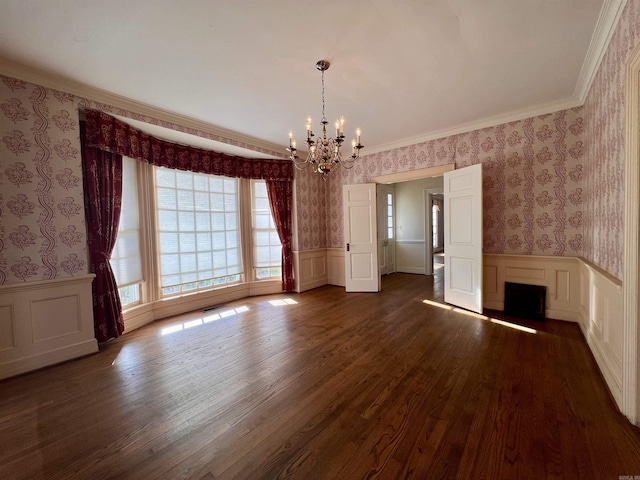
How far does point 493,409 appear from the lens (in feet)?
5.79

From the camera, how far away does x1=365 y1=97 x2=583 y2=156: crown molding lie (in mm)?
3285

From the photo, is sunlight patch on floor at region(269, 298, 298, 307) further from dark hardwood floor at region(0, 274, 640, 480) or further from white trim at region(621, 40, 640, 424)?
white trim at region(621, 40, 640, 424)

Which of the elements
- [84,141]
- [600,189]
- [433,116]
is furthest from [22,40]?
[600,189]

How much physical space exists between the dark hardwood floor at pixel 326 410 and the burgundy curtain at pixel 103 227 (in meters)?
0.32

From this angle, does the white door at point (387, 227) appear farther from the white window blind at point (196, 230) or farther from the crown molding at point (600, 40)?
the crown molding at point (600, 40)

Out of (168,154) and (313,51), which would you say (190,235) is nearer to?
(168,154)

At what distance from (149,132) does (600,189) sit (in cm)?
521

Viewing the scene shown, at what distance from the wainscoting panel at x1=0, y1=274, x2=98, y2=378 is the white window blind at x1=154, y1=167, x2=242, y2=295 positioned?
120 cm

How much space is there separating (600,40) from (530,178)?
1717 mm

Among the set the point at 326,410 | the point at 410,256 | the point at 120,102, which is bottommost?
the point at 326,410

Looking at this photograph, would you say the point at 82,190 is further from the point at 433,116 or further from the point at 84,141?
the point at 433,116

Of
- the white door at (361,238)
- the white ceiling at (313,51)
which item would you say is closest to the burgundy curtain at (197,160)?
the white ceiling at (313,51)

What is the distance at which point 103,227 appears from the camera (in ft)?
9.78

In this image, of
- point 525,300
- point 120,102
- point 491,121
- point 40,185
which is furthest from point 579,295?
point 40,185
